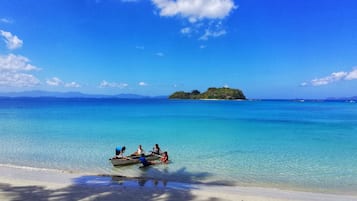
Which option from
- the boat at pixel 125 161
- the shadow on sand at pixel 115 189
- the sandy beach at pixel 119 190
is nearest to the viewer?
the shadow on sand at pixel 115 189

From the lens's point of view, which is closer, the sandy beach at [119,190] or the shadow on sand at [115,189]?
the shadow on sand at [115,189]

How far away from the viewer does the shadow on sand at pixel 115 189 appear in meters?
10.9

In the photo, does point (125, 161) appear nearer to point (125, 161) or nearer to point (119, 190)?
point (125, 161)

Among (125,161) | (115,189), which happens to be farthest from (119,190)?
(125,161)

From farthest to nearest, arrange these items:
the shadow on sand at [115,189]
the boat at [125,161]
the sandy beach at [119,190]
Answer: the boat at [125,161] → the sandy beach at [119,190] → the shadow on sand at [115,189]

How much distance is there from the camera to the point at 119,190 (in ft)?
39.1

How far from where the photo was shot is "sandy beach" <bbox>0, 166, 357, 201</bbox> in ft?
36.1

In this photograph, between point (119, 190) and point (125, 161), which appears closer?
point (119, 190)

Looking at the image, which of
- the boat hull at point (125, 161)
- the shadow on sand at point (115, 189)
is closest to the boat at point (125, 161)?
the boat hull at point (125, 161)

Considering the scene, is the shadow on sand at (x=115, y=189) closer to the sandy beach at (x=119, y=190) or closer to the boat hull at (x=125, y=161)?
the sandy beach at (x=119, y=190)

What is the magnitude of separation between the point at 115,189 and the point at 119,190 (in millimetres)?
222

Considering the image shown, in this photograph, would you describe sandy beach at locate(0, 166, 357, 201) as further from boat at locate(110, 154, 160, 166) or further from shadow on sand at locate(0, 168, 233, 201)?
boat at locate(110, 154, 160, 166)

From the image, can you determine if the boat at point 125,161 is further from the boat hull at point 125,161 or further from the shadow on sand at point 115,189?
the shadow on sand at point 115,189

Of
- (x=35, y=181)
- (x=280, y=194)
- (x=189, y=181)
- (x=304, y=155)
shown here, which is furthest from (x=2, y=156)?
(x=304, y=155)
